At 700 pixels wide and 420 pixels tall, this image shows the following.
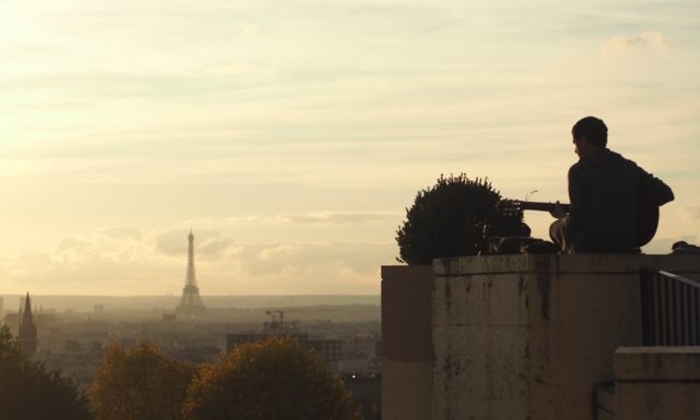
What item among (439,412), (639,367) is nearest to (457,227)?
(439,412)

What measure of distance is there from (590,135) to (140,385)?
85.9 meters

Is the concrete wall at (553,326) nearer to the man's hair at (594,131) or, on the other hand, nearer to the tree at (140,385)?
the man's hair at (594,131)

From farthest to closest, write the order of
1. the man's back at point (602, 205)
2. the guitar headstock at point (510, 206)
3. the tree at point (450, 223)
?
1. the tree at point (450, 223)
2. the guitar headstock at point (510, 206)
3. the man's back at point (602, 205)

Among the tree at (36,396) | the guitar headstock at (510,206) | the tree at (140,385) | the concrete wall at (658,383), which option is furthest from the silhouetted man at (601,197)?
the tree at (140,385)

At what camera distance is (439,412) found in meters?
11.9

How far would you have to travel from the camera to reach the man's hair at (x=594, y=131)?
1145cm

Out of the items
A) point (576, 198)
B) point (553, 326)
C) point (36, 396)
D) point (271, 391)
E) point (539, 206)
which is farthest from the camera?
point (271, 391)

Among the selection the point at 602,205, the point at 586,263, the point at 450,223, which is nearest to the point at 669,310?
the point at 586,263

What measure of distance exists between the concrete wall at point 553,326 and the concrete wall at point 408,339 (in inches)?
218

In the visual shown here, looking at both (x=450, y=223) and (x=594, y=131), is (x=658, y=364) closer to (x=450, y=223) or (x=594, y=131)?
(x=594, y=131)

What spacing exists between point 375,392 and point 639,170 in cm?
15271

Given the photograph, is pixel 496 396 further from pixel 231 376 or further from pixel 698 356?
pixel 231 376

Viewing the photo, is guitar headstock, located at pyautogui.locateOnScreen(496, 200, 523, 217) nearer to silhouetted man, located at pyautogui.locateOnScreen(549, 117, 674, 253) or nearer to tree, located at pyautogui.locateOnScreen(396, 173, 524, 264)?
silhouetted man, located at pyautogui.locateOnScreen(549, 117, 674, 253)

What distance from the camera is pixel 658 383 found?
8.80 meters
